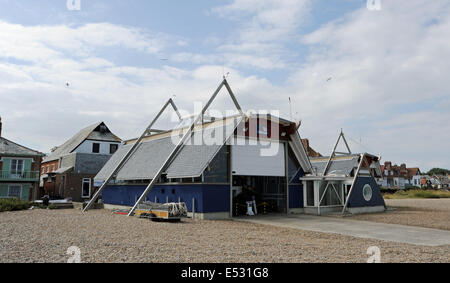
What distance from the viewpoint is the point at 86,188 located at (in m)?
37.6

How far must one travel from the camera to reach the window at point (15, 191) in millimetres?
31906

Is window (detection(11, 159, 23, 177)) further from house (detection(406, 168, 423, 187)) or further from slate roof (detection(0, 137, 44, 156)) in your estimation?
house (detection(406, 168, 423, 187))

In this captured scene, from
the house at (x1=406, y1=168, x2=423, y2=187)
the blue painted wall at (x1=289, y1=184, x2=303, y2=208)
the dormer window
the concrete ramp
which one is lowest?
the concrete ramp

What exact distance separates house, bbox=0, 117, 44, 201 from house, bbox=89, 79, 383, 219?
11851mm

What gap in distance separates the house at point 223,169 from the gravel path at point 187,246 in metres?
5.19

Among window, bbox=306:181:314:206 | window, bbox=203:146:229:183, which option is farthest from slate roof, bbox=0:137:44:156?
window, bbox=306:181:314:206

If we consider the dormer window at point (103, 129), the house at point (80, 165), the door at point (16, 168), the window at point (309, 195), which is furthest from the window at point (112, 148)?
the window at point (309, 195)

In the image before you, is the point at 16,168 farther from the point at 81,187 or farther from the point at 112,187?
the point at 112,187

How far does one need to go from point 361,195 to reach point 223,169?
10.3m

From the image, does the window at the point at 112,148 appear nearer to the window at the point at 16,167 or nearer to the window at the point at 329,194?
the window at the point at 16,167

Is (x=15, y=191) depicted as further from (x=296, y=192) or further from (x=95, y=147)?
(x=296, y=192)

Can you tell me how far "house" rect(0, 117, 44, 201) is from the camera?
3155 centimetres

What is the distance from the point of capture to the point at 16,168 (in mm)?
32000
